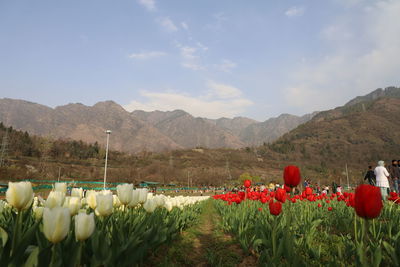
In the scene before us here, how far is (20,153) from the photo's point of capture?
3765 inches

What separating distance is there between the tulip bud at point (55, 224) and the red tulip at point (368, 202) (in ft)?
6.33

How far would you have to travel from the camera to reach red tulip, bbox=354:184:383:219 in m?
1.66

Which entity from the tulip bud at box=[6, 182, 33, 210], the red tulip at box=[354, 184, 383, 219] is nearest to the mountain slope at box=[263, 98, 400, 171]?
the red tulip at box=[354, 184, 383, 219]

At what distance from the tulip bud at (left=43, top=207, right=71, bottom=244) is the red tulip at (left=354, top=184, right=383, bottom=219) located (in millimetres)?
1929

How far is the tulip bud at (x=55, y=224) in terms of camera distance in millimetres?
1650

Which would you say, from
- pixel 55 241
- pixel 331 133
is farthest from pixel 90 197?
pixel 331 133

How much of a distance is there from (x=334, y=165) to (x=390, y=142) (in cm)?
4492

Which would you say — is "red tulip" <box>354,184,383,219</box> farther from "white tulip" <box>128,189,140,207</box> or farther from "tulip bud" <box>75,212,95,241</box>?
"white tulip" <box>128,189,140,207</box>

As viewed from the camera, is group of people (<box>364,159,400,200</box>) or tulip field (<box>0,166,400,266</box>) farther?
group of people (<box>364,159,400,200</box>)

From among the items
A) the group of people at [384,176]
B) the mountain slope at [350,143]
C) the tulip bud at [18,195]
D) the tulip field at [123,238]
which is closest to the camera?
the tulip field at [123,238]

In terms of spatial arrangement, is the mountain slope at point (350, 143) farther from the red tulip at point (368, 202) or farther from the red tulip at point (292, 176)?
Result: the red tulip at point (368, 202)

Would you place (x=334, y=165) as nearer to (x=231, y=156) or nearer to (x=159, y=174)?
(x=231, y=156)

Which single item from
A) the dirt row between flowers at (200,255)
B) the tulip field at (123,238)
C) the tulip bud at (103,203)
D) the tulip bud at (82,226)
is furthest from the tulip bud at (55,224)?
the dirt row between flowers at (200,255)

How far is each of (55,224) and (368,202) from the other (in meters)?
2.04
